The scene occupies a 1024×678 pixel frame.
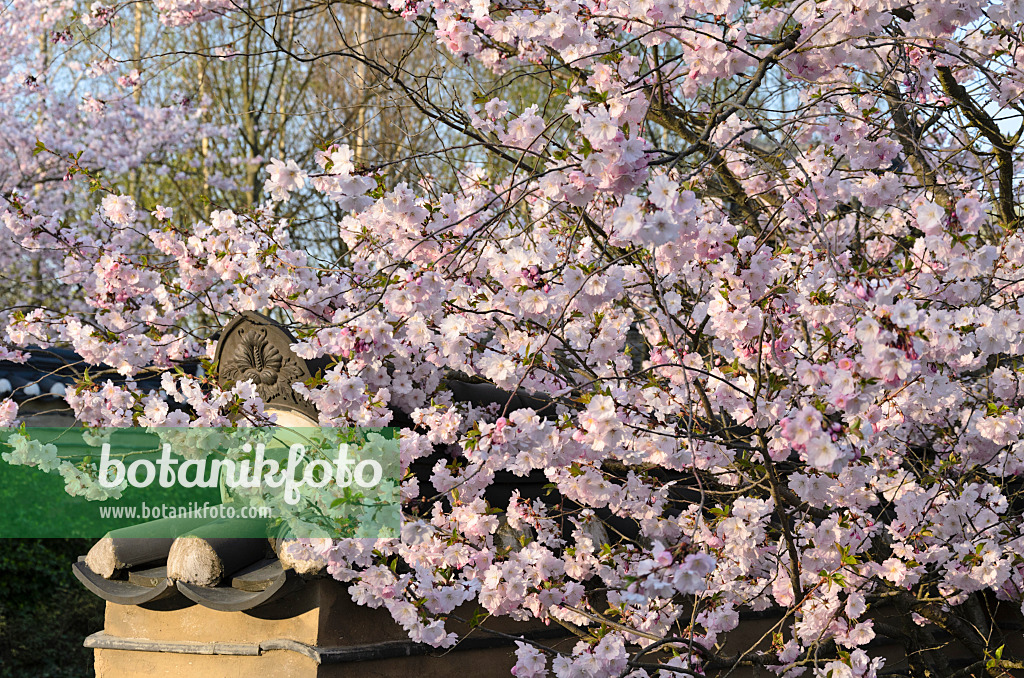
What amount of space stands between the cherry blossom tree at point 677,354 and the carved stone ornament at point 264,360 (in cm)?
12

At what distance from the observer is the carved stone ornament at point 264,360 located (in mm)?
3373

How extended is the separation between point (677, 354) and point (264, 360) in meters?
1.65

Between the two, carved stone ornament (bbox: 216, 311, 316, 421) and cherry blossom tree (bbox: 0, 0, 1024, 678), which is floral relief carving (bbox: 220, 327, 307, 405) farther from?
cherry blossom tree (bbox: 0, 0, 1024, 678)

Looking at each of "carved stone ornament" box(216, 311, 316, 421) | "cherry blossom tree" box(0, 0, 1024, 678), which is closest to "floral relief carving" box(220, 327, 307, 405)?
"carved stone ornament" box(216, 311, 316, 421)

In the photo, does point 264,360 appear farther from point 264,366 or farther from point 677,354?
point 677,354

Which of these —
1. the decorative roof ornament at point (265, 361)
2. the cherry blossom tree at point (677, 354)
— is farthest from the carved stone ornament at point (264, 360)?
the cherry blossom tree at point (677, 354)

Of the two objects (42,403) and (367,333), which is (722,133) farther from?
(42,403)

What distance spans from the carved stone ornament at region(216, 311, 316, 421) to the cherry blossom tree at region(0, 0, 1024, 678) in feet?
0.38

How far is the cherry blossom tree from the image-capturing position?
7.79 ft

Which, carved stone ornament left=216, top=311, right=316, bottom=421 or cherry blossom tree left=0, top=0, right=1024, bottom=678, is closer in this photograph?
cherry blossom tree left=0, top=0, right=1024, bottom=678

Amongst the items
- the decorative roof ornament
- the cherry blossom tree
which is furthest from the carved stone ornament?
the cherry blossom tree

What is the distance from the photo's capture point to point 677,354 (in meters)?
2.93

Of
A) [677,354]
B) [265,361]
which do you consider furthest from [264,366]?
[677,354]

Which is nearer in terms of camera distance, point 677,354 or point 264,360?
point 677,354
